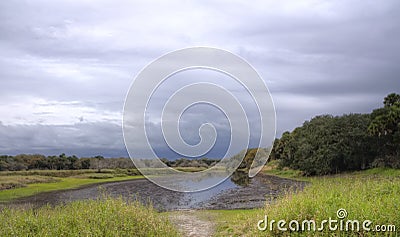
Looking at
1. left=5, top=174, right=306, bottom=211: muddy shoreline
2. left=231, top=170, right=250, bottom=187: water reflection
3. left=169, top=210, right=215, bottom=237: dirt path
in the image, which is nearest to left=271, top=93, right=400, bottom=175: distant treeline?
left=231, top=170, right=250, bottom=187: water reflection

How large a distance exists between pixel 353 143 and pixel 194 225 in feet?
99.3

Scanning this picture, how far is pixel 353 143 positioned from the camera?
1578 inches

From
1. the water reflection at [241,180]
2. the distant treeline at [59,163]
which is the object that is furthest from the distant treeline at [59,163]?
the water reflection at [241,180]

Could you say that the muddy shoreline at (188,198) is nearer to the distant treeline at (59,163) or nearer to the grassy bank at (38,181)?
the grassy bank at (38,181)

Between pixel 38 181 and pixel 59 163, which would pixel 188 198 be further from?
pixel 59 163

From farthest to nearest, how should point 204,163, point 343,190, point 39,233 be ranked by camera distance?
point 204,163 < point 343,190 < point 39,233

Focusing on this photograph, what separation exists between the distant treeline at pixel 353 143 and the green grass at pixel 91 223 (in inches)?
1210

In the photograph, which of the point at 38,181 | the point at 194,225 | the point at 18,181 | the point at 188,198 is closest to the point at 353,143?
the point at 188,198

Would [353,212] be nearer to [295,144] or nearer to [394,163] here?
[394,163]

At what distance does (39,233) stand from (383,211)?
7.95 meters

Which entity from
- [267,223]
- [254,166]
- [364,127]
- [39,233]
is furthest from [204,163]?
[254,166]

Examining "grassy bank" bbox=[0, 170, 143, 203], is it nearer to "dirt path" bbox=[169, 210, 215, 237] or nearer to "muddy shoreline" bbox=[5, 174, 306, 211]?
"muddy shoreline" bbox=[5, 174, 306, 211]

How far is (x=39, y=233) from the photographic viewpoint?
9.38 m

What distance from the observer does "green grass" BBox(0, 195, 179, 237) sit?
9711mm
